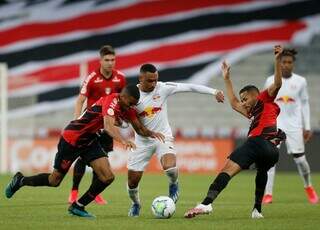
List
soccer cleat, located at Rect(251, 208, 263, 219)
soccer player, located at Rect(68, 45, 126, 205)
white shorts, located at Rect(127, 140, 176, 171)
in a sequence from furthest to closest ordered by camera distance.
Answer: soccer player, located at Rect(68, 45, 126, 205) < white shorts, located at Rect(127, 140, 176, 171) < soccer cleat, located at Rect(251, 208, 263, 219)

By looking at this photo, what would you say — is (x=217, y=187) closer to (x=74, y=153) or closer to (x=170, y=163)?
(x=170, y=163)

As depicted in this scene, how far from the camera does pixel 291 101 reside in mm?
15312

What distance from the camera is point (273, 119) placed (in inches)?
442

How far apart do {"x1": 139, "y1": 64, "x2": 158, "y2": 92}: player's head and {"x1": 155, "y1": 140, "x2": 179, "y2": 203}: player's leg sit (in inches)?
29.4

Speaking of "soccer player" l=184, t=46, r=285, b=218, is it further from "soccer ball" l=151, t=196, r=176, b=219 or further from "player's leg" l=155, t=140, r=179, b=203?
"player's leg" l=155, t=140, r=179, b=203

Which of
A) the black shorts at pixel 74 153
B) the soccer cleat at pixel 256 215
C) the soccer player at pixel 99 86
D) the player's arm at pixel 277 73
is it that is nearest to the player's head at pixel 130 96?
the black shorts at pixel 74 153

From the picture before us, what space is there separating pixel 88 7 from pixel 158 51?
2.76 meters

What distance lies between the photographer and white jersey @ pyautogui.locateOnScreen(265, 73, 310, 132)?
49.8 feet

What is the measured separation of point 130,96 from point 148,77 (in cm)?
71

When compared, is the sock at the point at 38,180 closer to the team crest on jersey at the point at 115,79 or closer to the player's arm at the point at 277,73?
the team crest on jersey at the point at 115,79

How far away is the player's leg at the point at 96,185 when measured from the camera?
1137cm

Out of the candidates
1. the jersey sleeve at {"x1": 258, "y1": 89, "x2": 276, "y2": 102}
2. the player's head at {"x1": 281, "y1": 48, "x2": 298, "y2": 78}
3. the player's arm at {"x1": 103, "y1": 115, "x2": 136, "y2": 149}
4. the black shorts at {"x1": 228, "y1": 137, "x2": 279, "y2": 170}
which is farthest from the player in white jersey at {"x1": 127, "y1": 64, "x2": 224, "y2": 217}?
the player's head at {"x1": 281, "y1": 48, "x2": 298, "y2": 78}

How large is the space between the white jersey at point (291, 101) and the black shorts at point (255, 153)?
427cm

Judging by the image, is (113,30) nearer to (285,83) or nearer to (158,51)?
(158,51)
